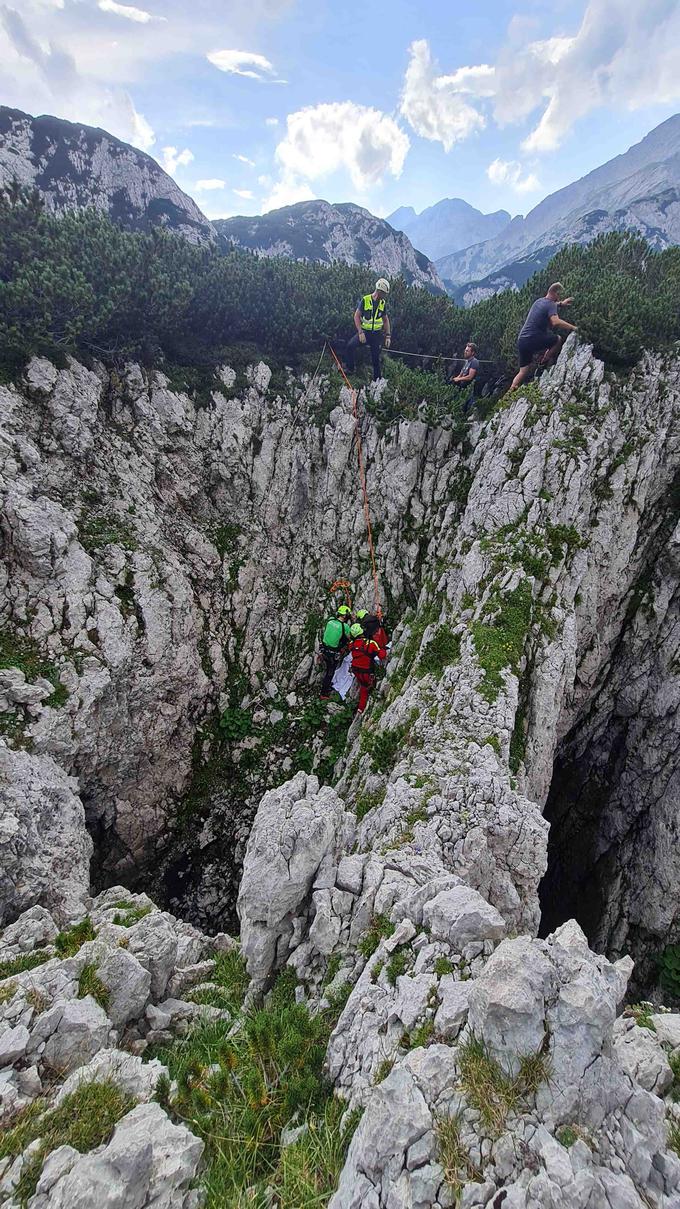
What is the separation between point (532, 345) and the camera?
16.4 m

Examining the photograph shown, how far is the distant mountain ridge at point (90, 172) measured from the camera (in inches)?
1734

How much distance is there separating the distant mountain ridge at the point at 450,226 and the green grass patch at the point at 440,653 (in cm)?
16662

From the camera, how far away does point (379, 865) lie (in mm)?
7711

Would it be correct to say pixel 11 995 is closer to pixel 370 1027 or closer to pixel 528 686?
pixel 370 1027

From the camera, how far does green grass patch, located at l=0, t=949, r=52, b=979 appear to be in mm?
6445

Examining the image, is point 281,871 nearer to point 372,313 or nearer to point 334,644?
point 334,644

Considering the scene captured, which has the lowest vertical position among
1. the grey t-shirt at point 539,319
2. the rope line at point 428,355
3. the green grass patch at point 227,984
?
the green grass patch at point 227,984

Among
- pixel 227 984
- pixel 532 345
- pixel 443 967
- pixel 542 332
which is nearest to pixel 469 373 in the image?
pixel 532 345

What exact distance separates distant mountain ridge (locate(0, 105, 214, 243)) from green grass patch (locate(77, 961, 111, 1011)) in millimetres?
53975

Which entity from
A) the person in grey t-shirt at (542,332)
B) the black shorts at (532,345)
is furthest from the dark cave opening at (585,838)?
the black shorts at (532,345)

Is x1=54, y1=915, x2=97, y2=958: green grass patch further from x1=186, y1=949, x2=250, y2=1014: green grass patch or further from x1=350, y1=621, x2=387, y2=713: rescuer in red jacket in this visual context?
x1=350, y1=621, x2=387, y2=713: rescuer in red jacket

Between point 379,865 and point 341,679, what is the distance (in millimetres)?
8382

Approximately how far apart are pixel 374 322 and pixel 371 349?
3.44 feet

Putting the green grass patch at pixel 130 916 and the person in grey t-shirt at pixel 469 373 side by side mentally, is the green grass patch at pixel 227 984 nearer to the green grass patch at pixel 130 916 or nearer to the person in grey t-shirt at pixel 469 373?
the green grass patch at pixel 130 916
